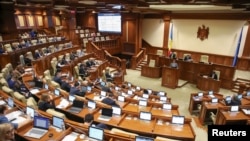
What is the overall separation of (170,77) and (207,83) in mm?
1718

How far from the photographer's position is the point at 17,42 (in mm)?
9414

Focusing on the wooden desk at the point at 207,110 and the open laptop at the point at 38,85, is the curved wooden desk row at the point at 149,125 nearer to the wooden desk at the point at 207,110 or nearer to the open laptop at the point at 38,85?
the open laptop at the point at 38,85

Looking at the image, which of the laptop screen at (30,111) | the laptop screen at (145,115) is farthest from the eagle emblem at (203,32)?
the laptop screen at (30,111)

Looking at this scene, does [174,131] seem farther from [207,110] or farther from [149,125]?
[207,110]

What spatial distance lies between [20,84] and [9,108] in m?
1.70

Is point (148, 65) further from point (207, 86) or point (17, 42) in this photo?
point (17, 42)

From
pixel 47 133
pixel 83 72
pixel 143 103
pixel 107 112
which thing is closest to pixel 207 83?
pixel 143 103

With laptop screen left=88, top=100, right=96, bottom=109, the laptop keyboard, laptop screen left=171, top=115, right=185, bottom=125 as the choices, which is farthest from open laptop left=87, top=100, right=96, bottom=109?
laptop screen left=171, top=115, right=185, bottom=125

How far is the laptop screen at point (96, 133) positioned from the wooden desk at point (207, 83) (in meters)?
7.25

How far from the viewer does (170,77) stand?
947cm

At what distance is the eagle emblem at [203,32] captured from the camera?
1076cm

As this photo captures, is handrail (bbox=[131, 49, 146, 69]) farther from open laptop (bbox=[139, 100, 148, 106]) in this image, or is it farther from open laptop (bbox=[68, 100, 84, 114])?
open laptop (bbox=[68, 100, 84, 114])

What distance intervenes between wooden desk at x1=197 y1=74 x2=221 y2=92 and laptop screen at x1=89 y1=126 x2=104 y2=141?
7.25m

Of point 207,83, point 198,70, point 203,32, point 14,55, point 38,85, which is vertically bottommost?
point 207,83
